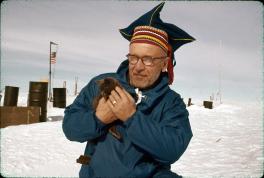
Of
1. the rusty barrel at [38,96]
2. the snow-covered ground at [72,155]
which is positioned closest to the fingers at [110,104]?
the snow-covered ground at [72,155]

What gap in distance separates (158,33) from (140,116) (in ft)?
2.10

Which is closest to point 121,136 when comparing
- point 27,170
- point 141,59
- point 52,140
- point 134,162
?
point 134,162

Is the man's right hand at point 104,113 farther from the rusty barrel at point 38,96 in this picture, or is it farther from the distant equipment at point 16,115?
the rusty barrel at point 38,96

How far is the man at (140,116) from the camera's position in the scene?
1872mm

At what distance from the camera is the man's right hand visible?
76.5 inches

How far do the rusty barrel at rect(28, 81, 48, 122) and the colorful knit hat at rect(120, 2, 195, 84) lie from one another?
959 centimetres

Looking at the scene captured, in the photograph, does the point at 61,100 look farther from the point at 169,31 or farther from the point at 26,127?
the point at 169,31

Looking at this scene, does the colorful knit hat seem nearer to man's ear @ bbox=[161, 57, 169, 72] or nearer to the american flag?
man's ear @ bbox=[161, 57, 169, 72]

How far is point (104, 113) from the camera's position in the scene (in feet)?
6.40

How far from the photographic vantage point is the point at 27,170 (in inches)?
221

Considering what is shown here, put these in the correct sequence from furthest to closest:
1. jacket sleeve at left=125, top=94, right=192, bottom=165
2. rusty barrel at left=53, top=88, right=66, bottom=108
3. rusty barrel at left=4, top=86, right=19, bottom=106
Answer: rusty barrel at left=53, top=88, right=66, bottom=108 < rusty barrel at left=4, top=86, right=19, bottom=106 < jacket sleeve at left=125, top=94, right=192, bottom=165

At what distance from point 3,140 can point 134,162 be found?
6.69 metres

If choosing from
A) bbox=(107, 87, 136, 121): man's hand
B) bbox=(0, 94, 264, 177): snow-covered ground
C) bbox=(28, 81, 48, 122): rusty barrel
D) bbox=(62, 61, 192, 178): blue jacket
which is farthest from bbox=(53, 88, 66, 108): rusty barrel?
bbox=(107, 87, 136, 121): man's hand

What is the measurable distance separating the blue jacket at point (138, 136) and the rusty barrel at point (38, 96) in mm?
9644
